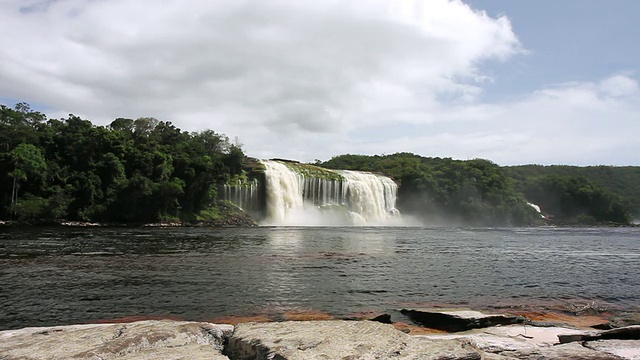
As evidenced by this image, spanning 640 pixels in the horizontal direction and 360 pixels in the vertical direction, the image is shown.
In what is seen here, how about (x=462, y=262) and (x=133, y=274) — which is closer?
(x=133, y=274)

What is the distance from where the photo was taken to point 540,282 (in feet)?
55.7

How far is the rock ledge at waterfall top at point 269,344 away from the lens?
213 inches

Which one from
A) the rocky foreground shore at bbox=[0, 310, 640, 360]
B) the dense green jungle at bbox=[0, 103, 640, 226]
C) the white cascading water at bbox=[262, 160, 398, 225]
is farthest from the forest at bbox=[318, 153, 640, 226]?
the rocky foreground shore at bbox=[0, 310, 640, 360]

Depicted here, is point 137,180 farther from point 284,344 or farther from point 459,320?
point 284,344

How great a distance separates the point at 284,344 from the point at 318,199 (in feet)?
219

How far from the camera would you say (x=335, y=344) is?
5.65 meters

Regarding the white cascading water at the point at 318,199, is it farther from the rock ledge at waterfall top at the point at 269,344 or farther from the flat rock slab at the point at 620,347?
the flat rock slab at the point at 620,347

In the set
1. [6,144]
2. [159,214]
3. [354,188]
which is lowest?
[159,214]

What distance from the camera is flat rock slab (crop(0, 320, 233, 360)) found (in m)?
5.46

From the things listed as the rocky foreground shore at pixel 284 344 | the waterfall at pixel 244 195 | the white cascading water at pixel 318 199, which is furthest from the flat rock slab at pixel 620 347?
the waterfall at pixel 244 195

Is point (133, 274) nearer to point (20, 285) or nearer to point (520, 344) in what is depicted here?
point (20, 285)

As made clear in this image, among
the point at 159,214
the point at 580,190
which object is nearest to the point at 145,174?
the point at 159,214

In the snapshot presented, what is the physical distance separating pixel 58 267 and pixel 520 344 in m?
18.3

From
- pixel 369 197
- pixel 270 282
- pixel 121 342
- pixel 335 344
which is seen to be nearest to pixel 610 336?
pixel 335 344
